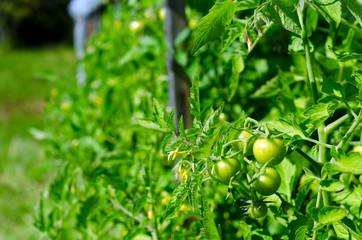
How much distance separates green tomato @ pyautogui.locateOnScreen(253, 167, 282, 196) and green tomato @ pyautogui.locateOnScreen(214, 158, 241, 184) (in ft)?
0.15

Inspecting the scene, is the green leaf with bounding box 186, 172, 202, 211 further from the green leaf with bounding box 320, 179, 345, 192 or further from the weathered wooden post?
the weathered wooden post

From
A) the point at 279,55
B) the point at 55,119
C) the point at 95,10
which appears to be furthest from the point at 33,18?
the point at 279,55

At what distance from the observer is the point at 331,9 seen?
59 centimetres

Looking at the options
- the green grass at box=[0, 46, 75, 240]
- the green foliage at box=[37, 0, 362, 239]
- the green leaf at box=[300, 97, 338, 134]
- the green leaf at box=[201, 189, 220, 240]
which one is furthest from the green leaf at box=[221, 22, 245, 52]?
the green grass at box=[0, 46, 75, 240]

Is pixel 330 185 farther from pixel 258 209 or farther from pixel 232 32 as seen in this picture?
pixel 232 32

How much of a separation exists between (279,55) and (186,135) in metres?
0.80

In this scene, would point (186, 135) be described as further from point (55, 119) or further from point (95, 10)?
point (95, 10)

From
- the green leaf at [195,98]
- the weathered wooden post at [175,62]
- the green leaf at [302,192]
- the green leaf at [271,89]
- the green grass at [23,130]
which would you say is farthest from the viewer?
the green grass at [23,130]

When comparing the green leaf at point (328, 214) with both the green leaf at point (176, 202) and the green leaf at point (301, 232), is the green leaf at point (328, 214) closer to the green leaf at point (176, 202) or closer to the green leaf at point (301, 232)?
the green leaf at point (301, 232)

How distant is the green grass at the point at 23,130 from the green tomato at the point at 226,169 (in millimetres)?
752

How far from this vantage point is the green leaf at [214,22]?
Answer: 602mm

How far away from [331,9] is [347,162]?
236mm

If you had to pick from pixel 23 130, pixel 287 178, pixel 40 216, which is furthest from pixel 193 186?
pixel 23 130

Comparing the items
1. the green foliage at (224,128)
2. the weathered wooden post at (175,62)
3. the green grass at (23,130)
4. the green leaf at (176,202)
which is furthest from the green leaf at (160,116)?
the weathered wooden post at (175,62)
